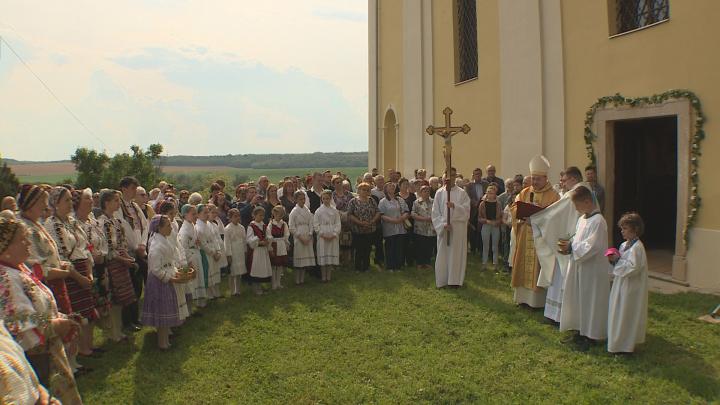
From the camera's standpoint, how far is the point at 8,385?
2449mm

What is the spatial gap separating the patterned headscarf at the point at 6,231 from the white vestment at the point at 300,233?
21.3ft

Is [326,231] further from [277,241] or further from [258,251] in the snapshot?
[258,251]

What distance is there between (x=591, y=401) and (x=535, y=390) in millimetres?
528

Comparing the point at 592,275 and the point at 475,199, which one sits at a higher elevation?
the point at 475,199

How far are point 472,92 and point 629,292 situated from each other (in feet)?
32.8

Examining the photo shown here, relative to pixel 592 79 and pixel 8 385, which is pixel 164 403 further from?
pixel 592 79

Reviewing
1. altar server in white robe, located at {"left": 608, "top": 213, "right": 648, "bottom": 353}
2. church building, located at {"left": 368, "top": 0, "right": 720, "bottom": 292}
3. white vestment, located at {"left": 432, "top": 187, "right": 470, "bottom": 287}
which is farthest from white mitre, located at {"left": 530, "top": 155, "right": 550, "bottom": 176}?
church building, located at {"left": 368, "top": 0, "right": 720, "bottom": 292}

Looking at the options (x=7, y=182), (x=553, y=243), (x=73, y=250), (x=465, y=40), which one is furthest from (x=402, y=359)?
(x=7, y=182)

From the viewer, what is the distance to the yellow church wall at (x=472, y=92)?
45.4 feet

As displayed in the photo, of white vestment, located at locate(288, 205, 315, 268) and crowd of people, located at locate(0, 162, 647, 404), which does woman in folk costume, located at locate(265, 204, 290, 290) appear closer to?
crowd of people, located at locate(0, 162, 647, 404)

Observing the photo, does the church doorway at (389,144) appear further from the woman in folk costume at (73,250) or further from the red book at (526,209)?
the woman in folk costume at (73,250)

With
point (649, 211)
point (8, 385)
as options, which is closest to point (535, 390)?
point (8, 385)

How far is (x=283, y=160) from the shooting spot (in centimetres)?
10138

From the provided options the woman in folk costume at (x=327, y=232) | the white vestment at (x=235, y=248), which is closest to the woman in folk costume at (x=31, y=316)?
the white vestment at (x=235, y=248)
